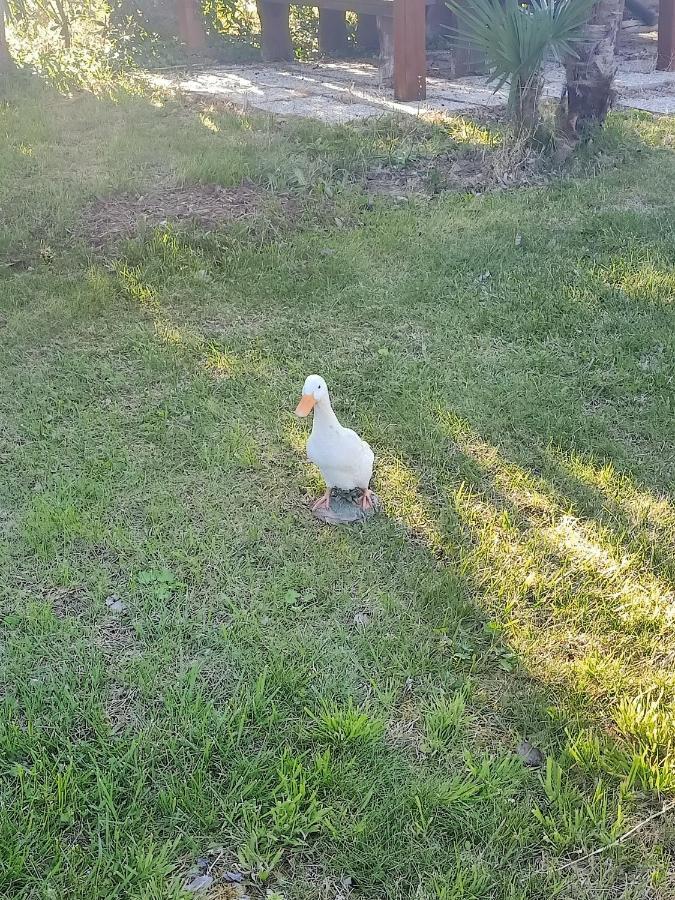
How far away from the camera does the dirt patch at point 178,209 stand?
5.19 metres

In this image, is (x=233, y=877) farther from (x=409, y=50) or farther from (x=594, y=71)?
(x=409, y=50)

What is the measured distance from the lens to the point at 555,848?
1883 millimetres

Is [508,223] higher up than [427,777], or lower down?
higher up

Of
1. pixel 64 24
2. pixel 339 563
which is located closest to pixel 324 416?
pixel 339 563

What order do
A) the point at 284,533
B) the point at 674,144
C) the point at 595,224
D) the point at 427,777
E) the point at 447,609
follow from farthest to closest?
the point at 674,144
the point at 595,224
the point at 284,533
the point at 447,609
the point at 427,777

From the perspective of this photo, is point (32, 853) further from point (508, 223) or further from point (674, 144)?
point (674, 144)

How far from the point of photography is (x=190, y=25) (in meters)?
11.2

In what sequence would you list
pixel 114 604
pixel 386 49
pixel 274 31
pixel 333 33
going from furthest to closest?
pixel 333 33 < pixel 274 31 < pixel 386 49 < pixel 114 604

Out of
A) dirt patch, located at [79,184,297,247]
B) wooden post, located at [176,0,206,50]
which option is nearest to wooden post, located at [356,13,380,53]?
wooden post, located at [176,0,206,50]

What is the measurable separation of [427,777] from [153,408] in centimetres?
216

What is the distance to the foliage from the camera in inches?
225

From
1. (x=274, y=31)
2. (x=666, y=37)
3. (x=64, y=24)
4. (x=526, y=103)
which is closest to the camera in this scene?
(x=526, y=103)

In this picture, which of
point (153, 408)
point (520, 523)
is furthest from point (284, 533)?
point (153, 408)

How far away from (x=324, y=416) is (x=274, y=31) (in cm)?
997
